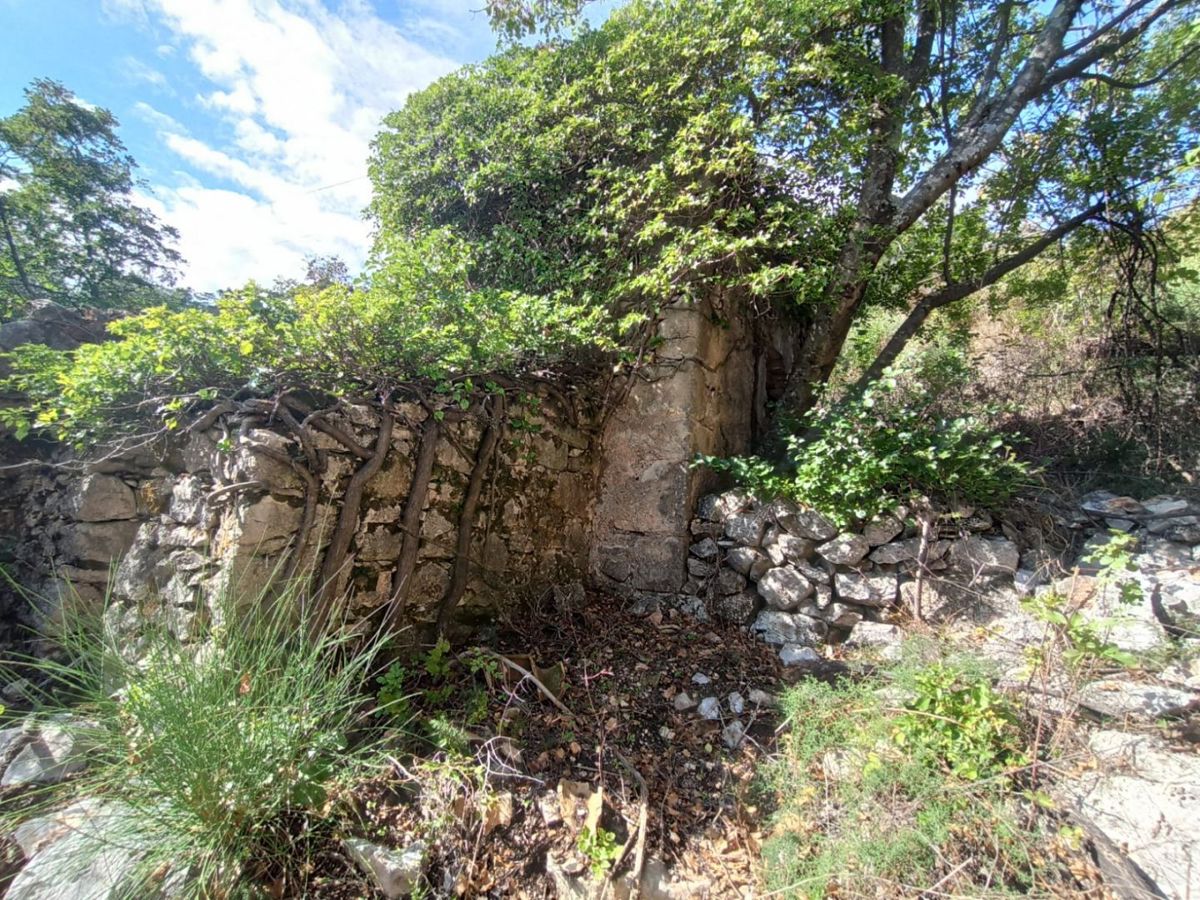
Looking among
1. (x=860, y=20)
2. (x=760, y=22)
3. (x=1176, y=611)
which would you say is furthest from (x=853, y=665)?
(x=860, y=20)

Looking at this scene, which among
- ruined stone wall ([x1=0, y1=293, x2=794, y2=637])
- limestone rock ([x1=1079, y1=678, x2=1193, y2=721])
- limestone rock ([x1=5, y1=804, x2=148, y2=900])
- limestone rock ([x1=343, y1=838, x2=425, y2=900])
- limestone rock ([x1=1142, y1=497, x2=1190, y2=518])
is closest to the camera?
limestone rock ([x1=5, y1=804, x2=148, y2=900])

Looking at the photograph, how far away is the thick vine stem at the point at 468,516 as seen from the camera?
282 cm

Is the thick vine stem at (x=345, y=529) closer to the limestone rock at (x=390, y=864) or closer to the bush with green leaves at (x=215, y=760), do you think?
the bush with green leaves at (x=215, y=760)

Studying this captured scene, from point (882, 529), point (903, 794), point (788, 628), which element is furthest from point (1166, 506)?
point (903, 794)

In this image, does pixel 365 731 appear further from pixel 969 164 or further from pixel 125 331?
pixel 969 164

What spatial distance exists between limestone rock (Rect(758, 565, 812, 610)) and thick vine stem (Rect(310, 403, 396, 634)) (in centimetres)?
237

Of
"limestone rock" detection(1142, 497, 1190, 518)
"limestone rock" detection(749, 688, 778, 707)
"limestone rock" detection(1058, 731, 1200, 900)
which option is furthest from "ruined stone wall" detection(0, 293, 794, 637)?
"limestone rock" detection(1142, 497, 1190, 518)

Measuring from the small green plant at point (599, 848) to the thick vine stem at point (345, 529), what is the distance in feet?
4.61

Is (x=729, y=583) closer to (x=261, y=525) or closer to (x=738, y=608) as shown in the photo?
(x=738, y=608)

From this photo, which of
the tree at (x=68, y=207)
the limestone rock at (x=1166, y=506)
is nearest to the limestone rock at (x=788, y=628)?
the limestone rock at (x=1166, y=506)

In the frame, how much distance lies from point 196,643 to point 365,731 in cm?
71

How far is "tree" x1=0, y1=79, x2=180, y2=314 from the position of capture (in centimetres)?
860

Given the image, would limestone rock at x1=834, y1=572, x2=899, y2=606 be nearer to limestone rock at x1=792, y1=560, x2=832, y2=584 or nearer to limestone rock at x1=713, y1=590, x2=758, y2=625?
limestone rock at x1=792, y1=560, x2=832, y2=584

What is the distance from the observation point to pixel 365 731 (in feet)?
6.82
